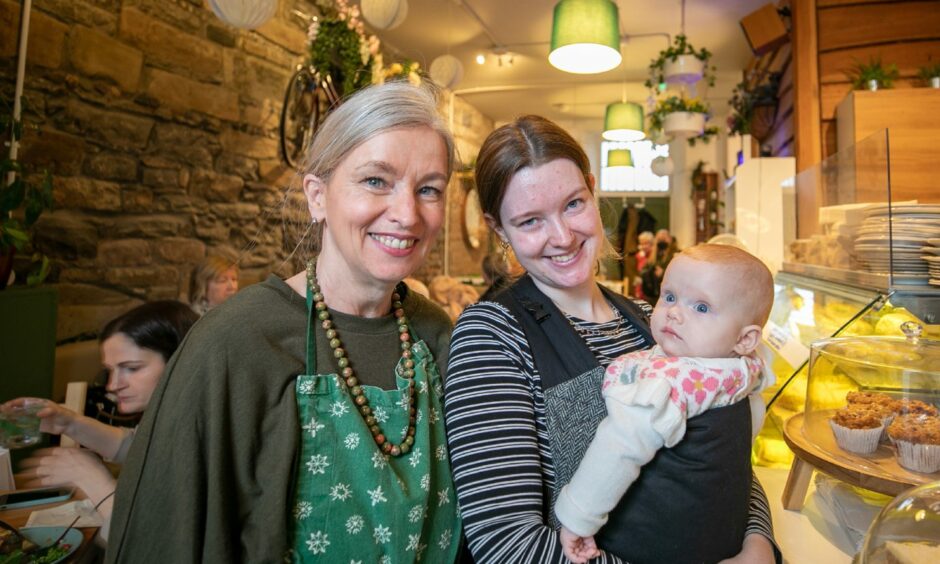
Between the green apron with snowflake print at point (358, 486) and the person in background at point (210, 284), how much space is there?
7.82ft

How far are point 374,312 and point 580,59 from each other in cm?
300

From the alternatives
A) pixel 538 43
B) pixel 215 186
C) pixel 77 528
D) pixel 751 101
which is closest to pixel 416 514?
pixel 77 528

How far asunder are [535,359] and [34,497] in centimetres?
170

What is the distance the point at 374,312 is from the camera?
1375 millimetres

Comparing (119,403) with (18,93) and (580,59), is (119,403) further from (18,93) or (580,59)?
(580,59)

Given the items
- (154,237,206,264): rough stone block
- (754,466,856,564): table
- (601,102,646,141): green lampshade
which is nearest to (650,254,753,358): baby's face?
(754,466,856,564): table

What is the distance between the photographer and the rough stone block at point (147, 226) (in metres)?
3.24

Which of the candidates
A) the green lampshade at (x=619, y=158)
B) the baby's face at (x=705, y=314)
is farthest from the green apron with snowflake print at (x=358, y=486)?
the green lampshade at (x=619, y=158)

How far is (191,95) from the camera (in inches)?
147

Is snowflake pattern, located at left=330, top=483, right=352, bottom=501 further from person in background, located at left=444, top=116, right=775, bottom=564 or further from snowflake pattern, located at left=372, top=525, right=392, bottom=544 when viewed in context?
person in background, located at left=444, top=116, right=775, bottom=564

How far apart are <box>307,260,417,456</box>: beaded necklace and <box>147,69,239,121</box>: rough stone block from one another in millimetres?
2806

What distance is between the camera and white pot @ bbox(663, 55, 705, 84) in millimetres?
5234

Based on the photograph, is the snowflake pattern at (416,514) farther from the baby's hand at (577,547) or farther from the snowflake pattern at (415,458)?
the baby's hand at (577,547)

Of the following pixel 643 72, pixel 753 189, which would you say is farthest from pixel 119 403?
pixel 643 72
